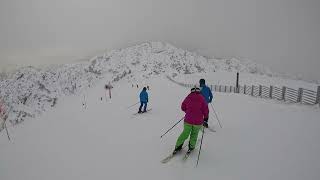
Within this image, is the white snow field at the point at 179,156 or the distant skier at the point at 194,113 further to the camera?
the distant skier at the point at 194,113

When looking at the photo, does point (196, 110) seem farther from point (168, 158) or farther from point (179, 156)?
point (168, 158)

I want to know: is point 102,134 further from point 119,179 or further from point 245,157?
point 245,157

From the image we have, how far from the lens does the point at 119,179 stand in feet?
19.1

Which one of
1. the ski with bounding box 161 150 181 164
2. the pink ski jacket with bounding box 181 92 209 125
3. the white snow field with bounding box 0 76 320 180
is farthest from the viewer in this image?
the ski with bounding box 161 150 181 164

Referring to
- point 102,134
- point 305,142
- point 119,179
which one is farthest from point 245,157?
point 102,134

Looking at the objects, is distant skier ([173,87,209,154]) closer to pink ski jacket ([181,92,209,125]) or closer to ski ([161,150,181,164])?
pink ski jacket ([181,92,209,125])

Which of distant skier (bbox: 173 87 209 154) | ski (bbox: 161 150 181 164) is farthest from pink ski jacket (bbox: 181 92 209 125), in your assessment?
ski (bbox: 161 150 181 164)

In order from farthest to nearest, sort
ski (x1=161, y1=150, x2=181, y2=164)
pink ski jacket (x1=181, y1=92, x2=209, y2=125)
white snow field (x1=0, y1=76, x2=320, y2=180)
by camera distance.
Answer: ski (x1=161, y1=150, x2=181, y2=164), pink ski jacket (x1=181, y1=92, x2=209, y2=125), white snow field (x1=0, y1=76, x2=320, y2=180)

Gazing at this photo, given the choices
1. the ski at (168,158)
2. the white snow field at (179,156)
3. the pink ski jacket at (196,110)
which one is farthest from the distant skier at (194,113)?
the white snow field at (179,156)

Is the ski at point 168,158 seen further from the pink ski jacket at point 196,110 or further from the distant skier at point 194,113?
the pink ski jacket at point 196,110

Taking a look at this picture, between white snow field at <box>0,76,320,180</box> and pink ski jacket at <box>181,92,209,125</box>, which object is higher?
pink ski jacket at <box>181,92,209,125</box>

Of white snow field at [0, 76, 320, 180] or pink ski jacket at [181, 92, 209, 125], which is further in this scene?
pink ski jacket at [181, 92, 209, 125]

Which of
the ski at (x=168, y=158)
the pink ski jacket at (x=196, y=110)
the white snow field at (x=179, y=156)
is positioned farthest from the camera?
the ski at (x=168, y=158)

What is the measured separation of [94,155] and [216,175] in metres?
4.34
